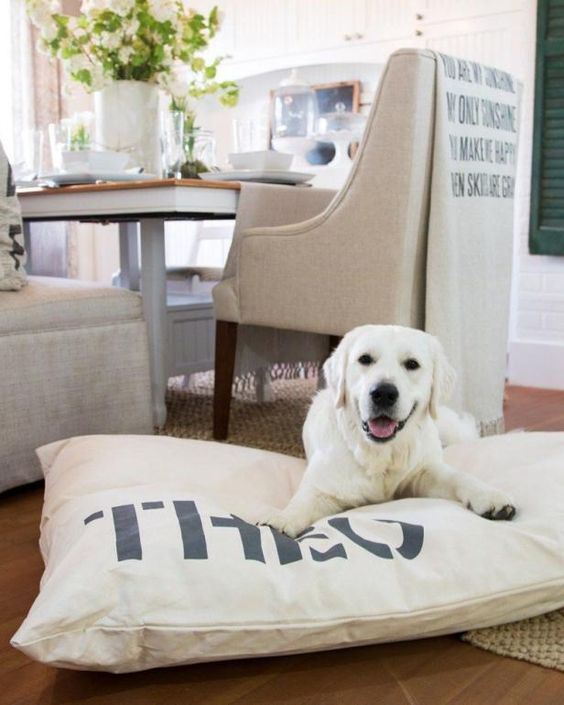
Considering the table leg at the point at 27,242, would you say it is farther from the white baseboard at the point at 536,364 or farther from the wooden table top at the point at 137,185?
the white baseboard at the point at 536,364

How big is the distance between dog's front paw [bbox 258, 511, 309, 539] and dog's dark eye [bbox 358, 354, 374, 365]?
0.32 m

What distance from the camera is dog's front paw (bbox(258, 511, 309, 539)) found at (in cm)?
152

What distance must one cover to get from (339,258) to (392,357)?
0.71 m

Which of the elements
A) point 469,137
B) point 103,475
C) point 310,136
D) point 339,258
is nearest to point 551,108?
point 310,136

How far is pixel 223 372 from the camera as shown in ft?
8.75

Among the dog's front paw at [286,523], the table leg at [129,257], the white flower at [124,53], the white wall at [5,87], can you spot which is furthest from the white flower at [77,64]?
the white wall at [5,87]

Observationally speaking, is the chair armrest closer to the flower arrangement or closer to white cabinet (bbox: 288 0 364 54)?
the flower arrangement

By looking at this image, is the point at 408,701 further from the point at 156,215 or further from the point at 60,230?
the point at 60,230

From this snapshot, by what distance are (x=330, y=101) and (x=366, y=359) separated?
3825 millimetres

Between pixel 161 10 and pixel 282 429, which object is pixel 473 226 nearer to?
pixel 282 429

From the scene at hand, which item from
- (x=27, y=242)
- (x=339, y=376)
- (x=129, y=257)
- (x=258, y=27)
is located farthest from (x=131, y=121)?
(x=258, y=27)

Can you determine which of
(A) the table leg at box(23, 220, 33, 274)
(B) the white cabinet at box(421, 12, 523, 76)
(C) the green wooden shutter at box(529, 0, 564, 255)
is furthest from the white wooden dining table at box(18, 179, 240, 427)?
(B) the white cabinet at box(421, 12, 523, 76)

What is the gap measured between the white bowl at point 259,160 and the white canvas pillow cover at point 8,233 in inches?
31.8

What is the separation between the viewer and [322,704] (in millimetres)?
1179
